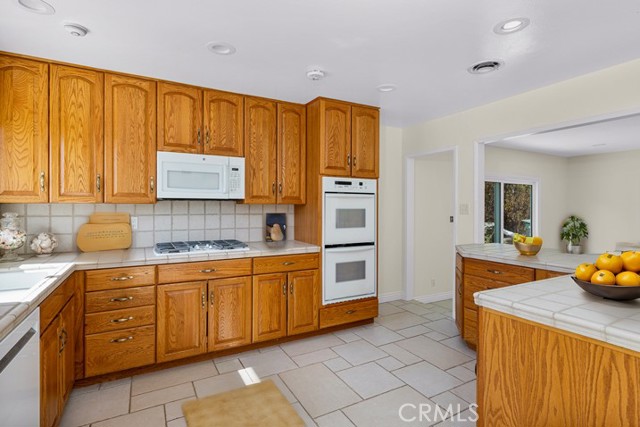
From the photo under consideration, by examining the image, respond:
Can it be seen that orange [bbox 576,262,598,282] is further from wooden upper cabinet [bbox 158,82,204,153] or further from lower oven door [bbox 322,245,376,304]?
wooden upper cabinet [bbox 158,82,204,153]

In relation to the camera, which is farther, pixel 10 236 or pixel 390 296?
pixel 390 296

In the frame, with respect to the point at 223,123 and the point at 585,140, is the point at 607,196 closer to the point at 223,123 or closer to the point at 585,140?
the point at 585,140

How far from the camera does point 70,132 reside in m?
2.54

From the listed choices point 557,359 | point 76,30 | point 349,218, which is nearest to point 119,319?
point 76,30

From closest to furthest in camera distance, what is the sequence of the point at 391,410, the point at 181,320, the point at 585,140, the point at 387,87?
the point at 391,410 < the point at 181,320 < the point at 387,87 < the point at 585,140

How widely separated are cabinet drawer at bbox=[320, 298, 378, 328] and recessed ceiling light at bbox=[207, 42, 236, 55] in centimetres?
236

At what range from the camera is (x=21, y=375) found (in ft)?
4.39

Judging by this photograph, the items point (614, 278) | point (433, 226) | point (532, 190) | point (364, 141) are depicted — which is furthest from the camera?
point (532, 190)

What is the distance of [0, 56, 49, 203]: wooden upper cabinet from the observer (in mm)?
2348

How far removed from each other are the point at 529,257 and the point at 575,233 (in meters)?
5.32

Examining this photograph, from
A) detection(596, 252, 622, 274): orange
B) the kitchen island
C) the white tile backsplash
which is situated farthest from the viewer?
the white tile backsplash

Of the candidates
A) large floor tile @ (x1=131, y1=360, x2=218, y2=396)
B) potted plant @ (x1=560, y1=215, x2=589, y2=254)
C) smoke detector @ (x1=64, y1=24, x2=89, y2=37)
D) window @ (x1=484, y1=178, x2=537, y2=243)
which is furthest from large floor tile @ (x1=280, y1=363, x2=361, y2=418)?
potted plant @ (x1=560, y1=215, x2=589, y2=254)

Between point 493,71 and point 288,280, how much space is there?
7.97ft

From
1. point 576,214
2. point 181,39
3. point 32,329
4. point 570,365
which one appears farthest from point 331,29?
point 576,214
